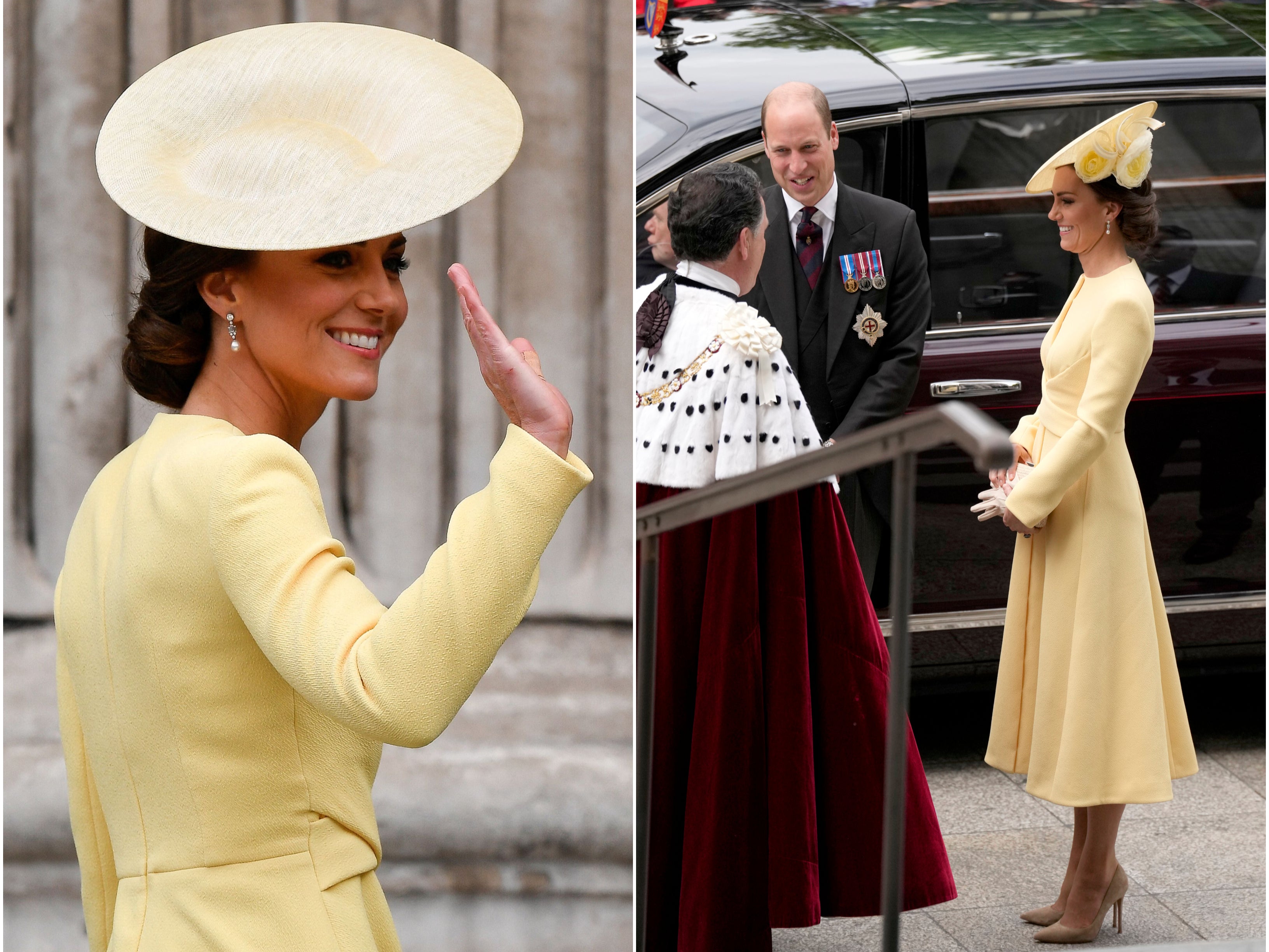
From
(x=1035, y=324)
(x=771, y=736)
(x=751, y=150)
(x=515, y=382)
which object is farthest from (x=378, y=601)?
(x=1035, y=324)

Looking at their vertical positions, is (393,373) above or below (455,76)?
below

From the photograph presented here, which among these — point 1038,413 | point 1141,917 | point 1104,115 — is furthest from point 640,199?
point 1141,917

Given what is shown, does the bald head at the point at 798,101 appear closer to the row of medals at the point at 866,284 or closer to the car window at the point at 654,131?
the car window at the point at 654,131

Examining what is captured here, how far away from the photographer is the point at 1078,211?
11.5 feet

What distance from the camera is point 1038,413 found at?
11.8 ft

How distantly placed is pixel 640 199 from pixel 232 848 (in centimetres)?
271

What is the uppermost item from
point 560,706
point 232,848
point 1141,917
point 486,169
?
point 486,169

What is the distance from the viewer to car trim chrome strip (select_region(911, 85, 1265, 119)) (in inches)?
165

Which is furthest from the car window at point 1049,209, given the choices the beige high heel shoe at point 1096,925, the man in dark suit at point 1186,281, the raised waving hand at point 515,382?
the raised waving hand at point 515,382

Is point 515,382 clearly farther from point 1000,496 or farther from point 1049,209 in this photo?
point 1049,209

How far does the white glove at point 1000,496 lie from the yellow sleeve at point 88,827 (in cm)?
236

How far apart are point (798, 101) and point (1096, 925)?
219 centimetres

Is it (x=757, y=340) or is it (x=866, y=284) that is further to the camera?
(x=866, y=284)

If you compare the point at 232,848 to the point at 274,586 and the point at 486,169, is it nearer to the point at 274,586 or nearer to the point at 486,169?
the point at 274,586
